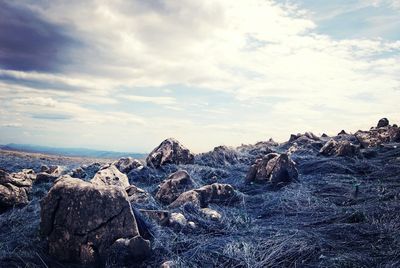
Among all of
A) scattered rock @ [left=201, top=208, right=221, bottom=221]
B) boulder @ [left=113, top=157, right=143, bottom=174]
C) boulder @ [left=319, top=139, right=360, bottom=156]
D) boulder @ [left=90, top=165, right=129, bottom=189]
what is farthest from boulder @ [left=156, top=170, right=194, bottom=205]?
boulder @ [left=319, top=139, right=360, bottom=156]

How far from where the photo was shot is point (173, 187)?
824 cm

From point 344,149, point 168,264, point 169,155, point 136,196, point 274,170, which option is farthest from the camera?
point 169,155

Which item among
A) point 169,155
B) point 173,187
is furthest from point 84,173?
point 173,187

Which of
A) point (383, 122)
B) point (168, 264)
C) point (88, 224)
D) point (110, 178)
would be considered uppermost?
point (383, 122)

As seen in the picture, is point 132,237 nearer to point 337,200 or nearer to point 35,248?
point 35,248

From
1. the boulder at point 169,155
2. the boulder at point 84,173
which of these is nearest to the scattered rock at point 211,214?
the boulder at point 84,173

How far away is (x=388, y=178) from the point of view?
8.55 meters

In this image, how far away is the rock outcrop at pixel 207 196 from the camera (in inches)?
281

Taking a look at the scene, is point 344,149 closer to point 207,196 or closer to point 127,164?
point 207,196

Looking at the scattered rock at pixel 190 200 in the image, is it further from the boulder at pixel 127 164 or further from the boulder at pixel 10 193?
the boulder at pixel 127 164

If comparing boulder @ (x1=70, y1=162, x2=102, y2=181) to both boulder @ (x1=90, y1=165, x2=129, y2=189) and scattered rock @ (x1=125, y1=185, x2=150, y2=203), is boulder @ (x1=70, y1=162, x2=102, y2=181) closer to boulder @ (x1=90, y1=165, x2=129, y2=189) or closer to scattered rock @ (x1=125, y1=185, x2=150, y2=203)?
boulder @ (x1=90, y1=165, x2=129, y2=189)

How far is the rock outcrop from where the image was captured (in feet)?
23.4

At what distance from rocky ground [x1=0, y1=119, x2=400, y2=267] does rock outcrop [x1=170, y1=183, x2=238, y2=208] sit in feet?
0.08

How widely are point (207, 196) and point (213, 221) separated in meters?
1.17
